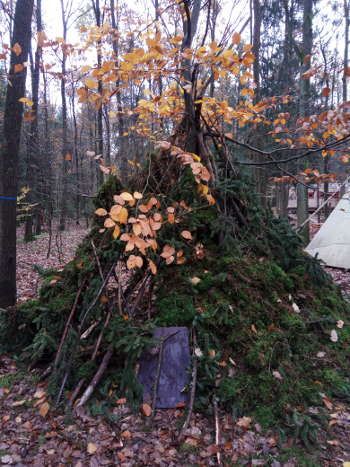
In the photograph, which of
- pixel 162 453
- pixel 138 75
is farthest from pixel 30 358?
pixel 138 75

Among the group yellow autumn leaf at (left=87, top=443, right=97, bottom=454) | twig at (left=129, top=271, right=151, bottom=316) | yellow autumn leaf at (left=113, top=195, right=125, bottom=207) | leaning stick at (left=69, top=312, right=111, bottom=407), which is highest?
yellow autumn leaf at (left=113, top=195, right=125, bottom=207)

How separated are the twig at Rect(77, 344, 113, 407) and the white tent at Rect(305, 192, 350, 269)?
674 centimetres

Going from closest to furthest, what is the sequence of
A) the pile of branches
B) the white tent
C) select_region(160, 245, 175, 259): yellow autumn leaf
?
the pile of branches < select_region(160, 245, 175, 259): yellow autumn leaf < the white tent

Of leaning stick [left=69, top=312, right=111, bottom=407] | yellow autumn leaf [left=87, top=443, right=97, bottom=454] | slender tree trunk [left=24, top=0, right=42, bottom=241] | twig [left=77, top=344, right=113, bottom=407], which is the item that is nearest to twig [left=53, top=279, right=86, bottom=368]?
leaning stick [left=69, top=312, right=111, bottom=407]

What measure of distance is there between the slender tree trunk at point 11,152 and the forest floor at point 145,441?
2281 millimetres

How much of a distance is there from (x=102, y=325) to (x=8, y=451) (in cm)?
135

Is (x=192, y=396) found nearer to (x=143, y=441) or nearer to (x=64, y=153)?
(x=143, y=441)

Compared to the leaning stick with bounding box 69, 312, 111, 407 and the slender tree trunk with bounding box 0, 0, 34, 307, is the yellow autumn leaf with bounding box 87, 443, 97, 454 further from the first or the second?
the slender tree trunk with bounding box 0, 0, 34, 307

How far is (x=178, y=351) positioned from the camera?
332 cm

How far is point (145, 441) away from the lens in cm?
276

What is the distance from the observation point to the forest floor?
2.56 metres

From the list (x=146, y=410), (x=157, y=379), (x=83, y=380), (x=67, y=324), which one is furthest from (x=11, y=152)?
→ (x=146, y=410)

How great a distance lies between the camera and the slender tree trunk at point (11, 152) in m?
4.83

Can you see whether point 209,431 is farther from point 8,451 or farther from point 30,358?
point 30,358
